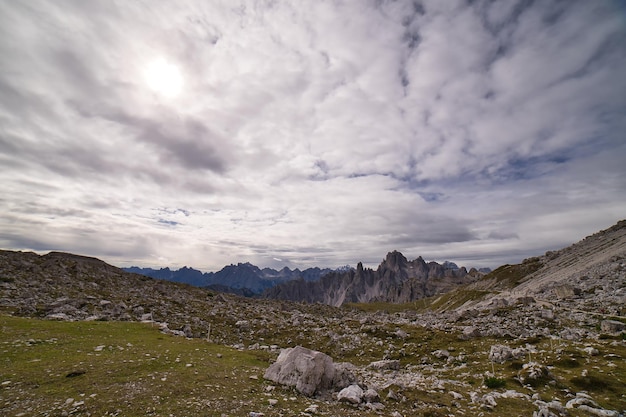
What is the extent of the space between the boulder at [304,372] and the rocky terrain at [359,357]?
0.23ft

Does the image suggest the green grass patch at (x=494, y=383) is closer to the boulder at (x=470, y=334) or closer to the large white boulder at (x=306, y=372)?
the large white boulder at (x=306, y=372)

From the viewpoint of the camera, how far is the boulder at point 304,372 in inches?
734

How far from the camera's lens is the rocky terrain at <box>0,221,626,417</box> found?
16.5m

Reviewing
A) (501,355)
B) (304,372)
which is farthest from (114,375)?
(501,355)

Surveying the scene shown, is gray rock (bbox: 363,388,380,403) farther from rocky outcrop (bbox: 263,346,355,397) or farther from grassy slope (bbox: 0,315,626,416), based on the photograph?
rocky outcrop (bbox: 263,346,355,397)

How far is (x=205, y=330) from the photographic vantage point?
48.1 meters

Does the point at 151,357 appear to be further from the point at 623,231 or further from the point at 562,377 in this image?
the point at 623,231

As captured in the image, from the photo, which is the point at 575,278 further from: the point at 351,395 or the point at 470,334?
the point at 351,395

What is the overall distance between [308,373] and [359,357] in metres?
25.6

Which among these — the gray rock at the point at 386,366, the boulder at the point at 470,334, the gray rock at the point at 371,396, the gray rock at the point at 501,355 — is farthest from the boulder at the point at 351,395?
the boulder at the point at 470,334

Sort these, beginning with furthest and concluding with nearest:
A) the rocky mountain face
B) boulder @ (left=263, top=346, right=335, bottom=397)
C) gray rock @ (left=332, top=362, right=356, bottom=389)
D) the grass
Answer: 1. the rocky mountain face
2. gray rock @ (left=332, top=362, right=356, bottom=389)
3. boulder @ (left=263, top=346, right=335, bottom=397)
4. the grass

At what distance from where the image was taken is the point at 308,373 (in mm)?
18891

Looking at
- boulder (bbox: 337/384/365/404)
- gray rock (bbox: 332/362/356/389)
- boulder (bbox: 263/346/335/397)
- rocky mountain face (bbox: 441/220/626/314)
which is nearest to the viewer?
boulder (bbox: 337/384/365/404)

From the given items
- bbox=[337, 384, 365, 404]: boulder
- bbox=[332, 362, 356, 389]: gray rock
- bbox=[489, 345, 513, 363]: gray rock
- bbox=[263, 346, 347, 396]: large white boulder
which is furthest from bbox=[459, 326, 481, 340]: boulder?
bbox=[337, 384, 365, 404]: boulder
